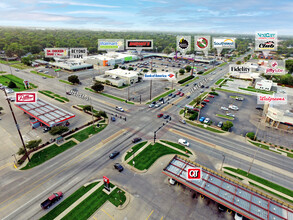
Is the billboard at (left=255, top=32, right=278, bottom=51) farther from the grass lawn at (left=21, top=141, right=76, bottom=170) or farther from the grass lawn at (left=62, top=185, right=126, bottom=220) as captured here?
the grass lawn at (left=21, top=141, right=76, bottom=170)

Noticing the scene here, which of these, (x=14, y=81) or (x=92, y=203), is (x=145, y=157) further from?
(x=14, y=81)

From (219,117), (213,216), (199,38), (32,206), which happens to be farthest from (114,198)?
(199,38)

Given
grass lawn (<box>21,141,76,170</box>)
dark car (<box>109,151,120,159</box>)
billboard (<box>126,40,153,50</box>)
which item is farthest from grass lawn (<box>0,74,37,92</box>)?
dark car (<box>109,151,120,159</box>)

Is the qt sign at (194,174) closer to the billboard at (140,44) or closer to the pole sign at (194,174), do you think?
the pole sign at (194,174)

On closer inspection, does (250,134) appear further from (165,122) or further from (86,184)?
(86,184)

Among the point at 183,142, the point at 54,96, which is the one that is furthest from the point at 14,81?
the point at 183,142

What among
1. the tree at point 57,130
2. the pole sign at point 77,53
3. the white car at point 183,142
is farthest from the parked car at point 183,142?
the pole sign at point 77,53
